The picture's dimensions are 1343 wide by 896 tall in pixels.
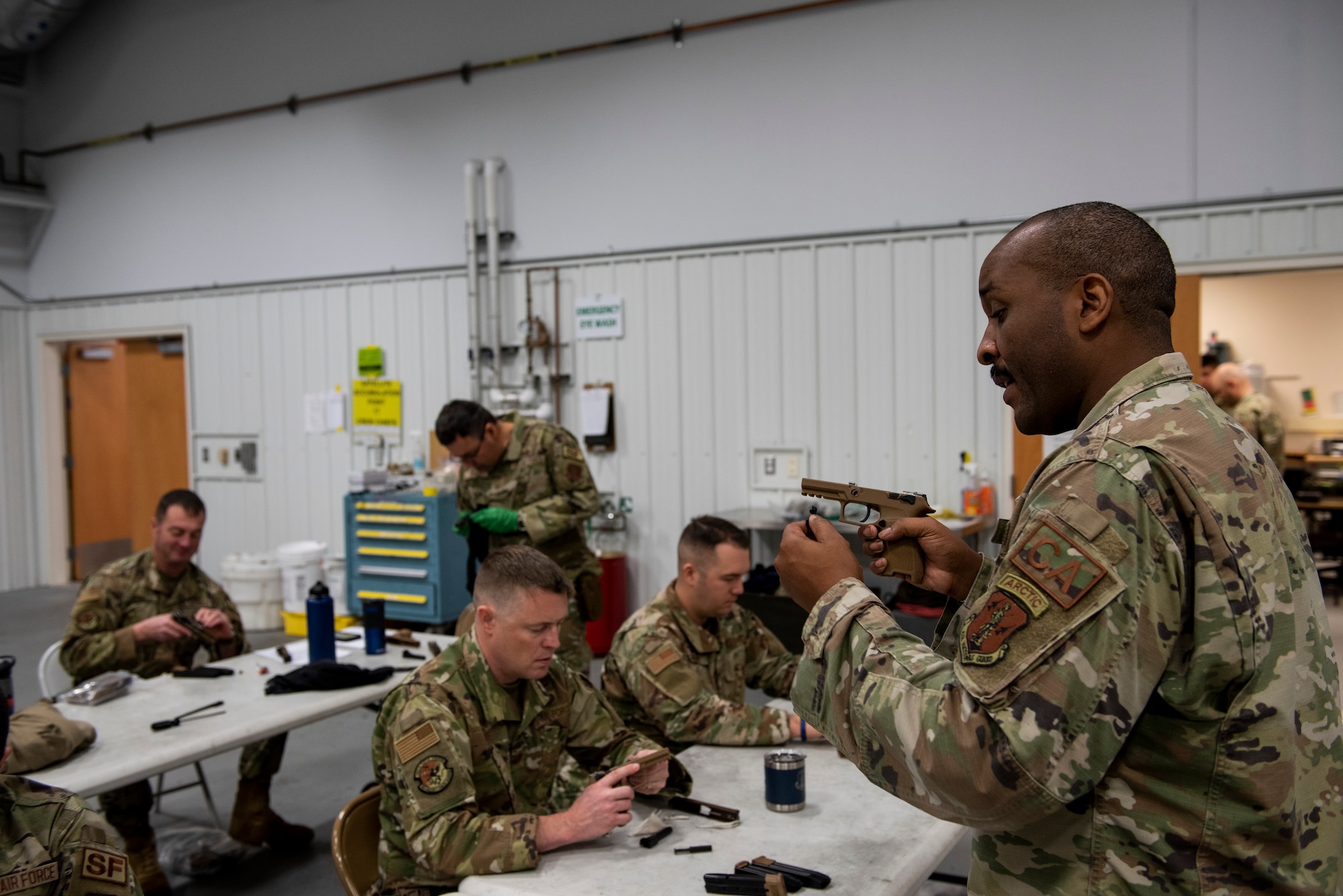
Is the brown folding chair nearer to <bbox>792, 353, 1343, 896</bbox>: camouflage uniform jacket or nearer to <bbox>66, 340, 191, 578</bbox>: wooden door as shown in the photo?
<bbox>792, 353, 1343, 896</bbox>: camouflage uniform jacket

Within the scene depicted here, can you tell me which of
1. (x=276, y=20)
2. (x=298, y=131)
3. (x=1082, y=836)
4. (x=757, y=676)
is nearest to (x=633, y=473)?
(x=757, y=676)

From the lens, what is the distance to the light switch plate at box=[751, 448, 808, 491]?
5.99 metres

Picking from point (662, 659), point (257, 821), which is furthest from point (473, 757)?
point (257, 821)

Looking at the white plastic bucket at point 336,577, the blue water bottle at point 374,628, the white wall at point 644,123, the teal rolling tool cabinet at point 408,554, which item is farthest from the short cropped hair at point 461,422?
the white plastic bucket at point 336,577

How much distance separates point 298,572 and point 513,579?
5.52 meters

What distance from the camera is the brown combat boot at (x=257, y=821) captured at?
143 inches

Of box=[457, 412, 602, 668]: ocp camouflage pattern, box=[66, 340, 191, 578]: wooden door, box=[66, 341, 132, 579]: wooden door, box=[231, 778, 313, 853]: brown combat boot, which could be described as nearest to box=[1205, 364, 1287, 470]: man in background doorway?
box=[457, 412, 602, 668]: ocp camouflage pattern

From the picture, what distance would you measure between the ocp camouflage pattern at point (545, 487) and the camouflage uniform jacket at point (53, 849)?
2.94 meters

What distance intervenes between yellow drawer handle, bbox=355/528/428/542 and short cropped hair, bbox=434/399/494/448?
1.90 m

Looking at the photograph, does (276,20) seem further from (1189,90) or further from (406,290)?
(1189,90)

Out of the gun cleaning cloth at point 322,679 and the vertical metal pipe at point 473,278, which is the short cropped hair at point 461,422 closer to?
the gun cleaning cloth at point 322,679

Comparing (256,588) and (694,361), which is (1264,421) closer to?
(694,361)

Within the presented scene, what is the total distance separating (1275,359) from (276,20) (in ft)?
29.6

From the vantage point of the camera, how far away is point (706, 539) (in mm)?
2936
